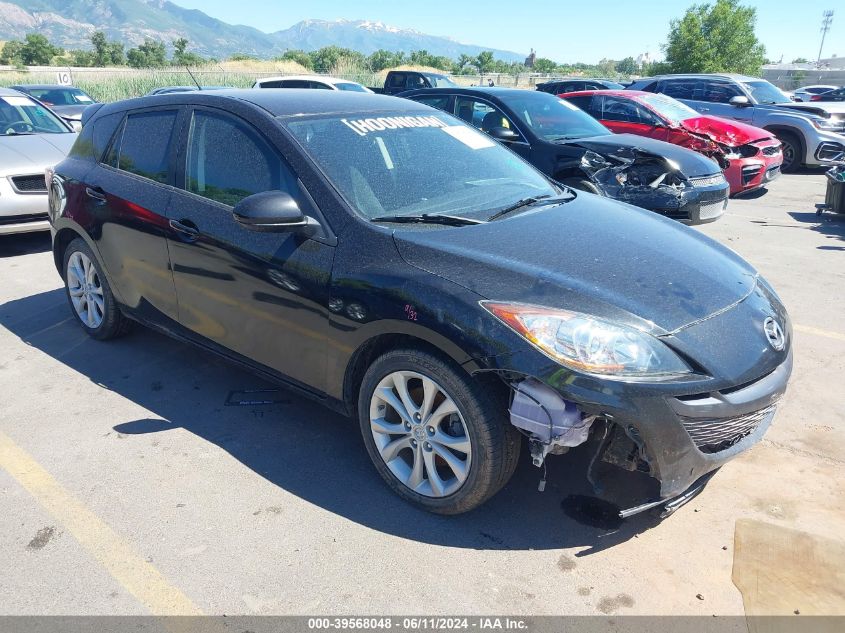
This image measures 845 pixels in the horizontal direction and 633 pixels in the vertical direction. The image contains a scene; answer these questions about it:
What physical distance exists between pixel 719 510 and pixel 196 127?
131 inches

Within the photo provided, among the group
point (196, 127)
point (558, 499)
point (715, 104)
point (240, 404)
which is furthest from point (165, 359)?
point (715, 104)

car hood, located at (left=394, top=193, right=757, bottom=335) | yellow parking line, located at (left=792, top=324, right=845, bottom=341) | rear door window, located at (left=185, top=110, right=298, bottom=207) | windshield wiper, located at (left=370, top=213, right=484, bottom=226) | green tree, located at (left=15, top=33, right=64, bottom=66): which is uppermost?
green tree, located at (left=15, top=33, right=64, bottom=66)

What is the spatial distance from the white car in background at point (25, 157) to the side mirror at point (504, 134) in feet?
16.0

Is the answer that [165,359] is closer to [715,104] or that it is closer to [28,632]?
[28,632]

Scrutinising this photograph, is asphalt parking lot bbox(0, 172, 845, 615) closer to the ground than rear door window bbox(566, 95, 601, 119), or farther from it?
closer to the ground

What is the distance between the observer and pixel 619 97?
34.7 ft

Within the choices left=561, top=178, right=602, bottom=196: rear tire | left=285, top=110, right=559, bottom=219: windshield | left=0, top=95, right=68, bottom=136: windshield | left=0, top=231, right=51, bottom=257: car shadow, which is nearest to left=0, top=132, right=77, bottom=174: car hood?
left=0, top=95, right=68, bottom=136: windshield

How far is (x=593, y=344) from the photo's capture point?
2.46 m

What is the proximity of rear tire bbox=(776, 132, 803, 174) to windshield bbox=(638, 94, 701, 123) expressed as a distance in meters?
3.42

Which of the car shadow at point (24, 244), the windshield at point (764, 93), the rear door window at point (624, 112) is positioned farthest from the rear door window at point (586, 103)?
the car shadow at point (24, 244)

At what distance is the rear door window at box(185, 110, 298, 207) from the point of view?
331 centimetres

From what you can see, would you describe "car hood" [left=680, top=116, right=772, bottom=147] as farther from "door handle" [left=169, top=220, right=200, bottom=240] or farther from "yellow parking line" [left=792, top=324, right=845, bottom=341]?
"door handle" [left=169, top=220, right=200, bottom=240]

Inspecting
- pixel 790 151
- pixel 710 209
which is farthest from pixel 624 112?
pixel 790 151

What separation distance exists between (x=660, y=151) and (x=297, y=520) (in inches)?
250
